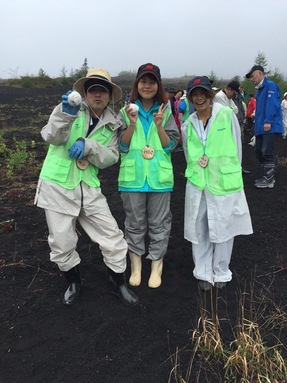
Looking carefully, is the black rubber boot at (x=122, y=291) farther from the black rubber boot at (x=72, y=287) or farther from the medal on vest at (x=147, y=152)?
the medal on vest at (x=147, y=152)

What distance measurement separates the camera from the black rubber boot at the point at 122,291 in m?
2.89

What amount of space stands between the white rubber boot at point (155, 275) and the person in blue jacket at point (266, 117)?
360 cm

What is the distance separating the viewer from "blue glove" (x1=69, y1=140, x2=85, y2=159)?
98.9 inches

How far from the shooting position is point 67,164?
8.66 ft

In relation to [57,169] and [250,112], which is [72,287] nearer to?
[57,169]

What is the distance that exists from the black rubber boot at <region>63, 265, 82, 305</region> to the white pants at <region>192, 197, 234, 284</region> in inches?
41.1

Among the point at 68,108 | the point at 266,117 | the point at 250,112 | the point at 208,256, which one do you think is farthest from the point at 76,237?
the point at 250,112

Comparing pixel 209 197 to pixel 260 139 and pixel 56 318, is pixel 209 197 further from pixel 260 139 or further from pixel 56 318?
pixel 260 139

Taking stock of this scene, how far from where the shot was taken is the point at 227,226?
2863 millimetres

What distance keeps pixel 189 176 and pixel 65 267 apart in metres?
1.27

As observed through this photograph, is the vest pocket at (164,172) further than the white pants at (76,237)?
Yes

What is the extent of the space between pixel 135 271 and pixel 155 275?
0.19 m

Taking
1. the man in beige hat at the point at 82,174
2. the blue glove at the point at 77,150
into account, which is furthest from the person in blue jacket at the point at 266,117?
the blue glove at the point at 77,150

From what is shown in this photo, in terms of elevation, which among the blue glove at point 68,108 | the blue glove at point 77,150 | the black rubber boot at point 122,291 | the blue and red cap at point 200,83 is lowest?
the black rubber boot at point 122,291
